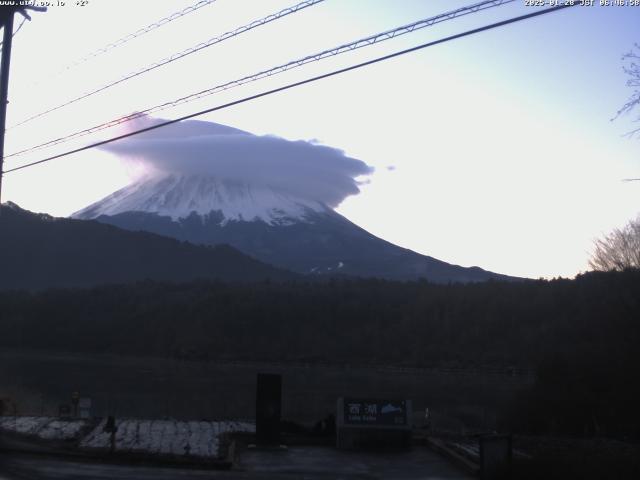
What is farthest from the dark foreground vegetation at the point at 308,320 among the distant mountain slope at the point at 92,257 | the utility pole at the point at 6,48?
the utility pole at the point at 6,48

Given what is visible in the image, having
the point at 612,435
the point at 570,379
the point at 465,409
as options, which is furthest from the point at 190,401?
the point at 612,435

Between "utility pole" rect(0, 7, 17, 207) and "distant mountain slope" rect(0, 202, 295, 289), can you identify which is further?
"distant mountain slope" rect(0, 202, 295, 289)

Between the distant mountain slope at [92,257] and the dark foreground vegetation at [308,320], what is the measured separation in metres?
19.9

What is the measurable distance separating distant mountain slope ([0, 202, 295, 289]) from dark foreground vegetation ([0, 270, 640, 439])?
1988 centimetres

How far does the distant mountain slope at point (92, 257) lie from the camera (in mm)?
130250

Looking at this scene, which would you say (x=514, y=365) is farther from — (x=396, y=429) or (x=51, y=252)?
(x=51, y=252)

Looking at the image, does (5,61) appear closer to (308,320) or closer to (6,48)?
(6,48)

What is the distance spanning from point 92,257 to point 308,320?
47.9m

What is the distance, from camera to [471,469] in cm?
2083

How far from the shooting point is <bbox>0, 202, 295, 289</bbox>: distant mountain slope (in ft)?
427

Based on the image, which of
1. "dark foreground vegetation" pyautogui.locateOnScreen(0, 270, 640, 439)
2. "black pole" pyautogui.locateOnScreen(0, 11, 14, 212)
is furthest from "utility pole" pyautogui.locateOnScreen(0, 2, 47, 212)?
"dark foreground vegetation" pyautogui.locateOnScreen(0, 270, 640, 439)

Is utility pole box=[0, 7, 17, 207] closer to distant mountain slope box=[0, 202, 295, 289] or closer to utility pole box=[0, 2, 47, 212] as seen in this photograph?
utility pole box=[0, 2, 47, 212]

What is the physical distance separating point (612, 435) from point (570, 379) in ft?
23.6

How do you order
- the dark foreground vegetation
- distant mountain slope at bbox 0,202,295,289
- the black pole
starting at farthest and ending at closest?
distant mountain slope at bbox 0,202,295,289 < the dark foreground vegetation < the black pole
